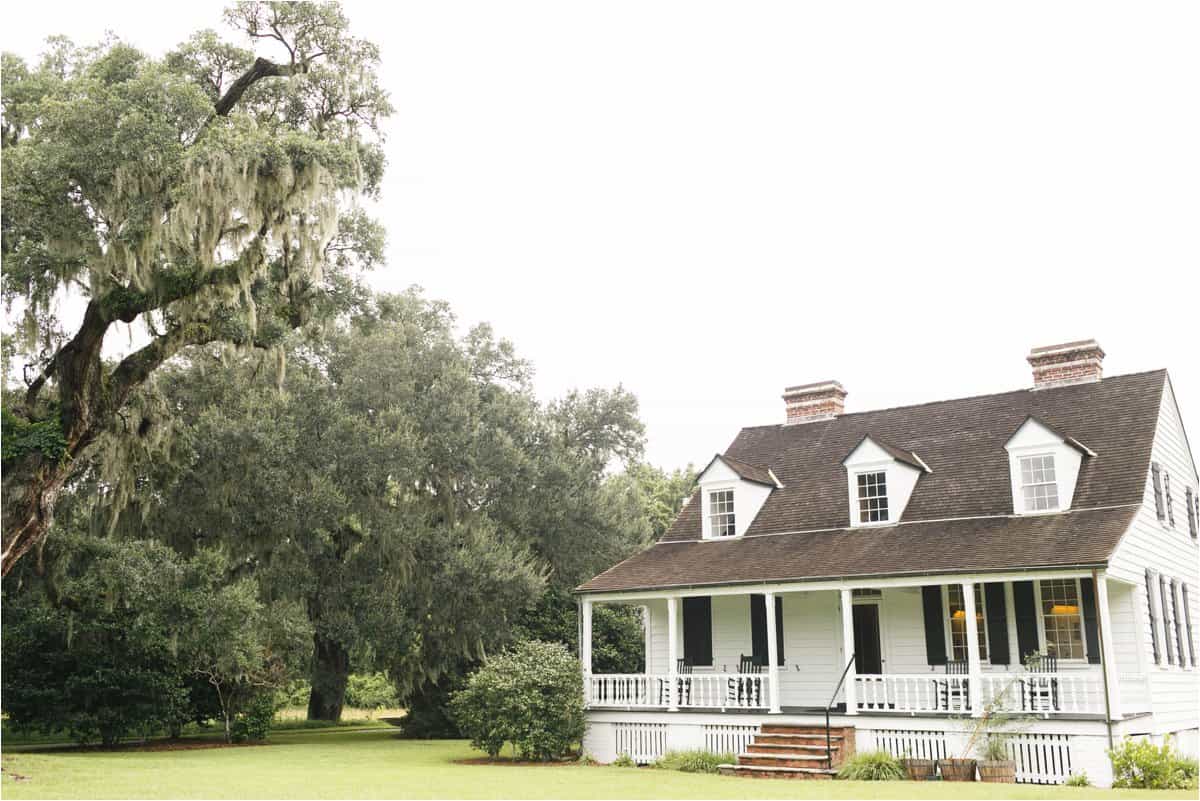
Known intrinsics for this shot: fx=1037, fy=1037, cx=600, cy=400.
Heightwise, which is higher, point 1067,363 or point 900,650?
point 1067,363

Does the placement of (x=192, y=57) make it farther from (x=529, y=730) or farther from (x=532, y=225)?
(x=529, y=730)

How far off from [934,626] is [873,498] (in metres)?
2.80

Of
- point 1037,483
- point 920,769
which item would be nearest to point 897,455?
point 1037,483

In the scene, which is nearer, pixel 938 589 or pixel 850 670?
pixel 850 670

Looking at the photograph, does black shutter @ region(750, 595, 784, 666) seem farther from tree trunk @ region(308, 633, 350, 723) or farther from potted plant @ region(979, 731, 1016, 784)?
tree trunk @ region(308, 633, 350, 723)

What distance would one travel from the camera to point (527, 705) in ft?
61.1

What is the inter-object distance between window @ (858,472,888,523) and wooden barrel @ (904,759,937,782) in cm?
530

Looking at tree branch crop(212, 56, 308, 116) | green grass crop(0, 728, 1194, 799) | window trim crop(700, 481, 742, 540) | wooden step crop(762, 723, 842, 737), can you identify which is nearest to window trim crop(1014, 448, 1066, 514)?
wooden step crop(762, 723, 842, 737)

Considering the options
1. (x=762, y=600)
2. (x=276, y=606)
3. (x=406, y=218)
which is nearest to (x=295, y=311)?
(x=406, y=218)

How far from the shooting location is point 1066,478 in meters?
18.0

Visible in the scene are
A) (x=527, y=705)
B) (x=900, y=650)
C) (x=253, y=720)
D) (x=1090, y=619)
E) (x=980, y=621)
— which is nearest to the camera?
(x=1090, y=619)

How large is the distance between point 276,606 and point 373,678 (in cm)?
2358

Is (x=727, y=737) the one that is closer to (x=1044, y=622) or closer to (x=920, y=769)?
(x=920, y=769)

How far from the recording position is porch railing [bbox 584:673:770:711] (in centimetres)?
1841
